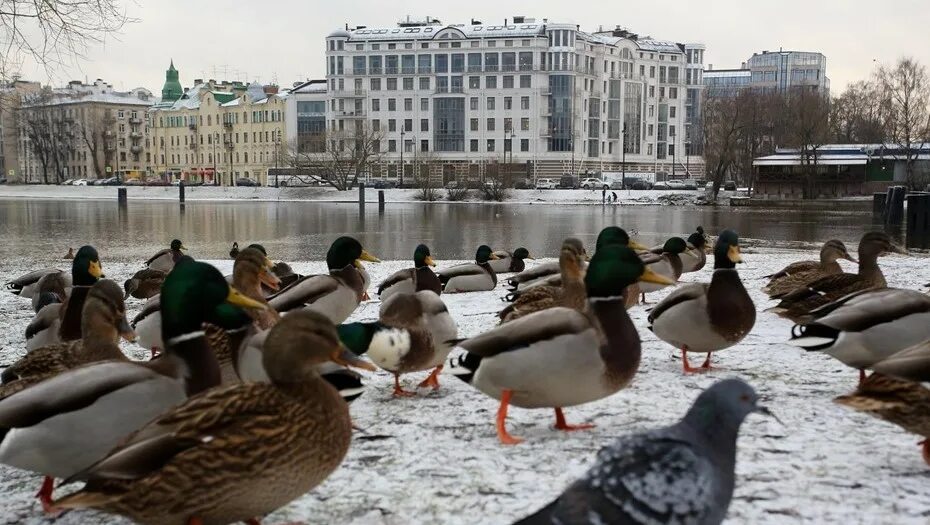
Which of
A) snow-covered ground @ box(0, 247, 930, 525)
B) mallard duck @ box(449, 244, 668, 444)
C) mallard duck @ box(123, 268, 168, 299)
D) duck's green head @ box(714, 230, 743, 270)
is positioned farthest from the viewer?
mallard duck @ box(123, 268, 168, 299)

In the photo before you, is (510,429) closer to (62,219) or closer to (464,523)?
(464,523)

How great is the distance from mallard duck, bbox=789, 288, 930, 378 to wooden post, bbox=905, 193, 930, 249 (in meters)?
17.6

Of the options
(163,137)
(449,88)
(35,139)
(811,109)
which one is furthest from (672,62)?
(35,139)

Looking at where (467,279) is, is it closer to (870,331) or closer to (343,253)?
(343,253)

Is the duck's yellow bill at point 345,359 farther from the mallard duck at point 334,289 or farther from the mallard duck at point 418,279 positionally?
the mallard duck at point 418,279

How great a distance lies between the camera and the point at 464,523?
10.6ft

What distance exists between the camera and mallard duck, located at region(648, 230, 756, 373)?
18.2 ft

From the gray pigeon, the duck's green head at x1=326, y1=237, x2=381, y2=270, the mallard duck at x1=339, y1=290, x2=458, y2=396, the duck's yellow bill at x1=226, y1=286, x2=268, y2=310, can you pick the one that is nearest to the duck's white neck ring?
the duck's yellow bill at x1=226, y1=286, x2=268, y2=310

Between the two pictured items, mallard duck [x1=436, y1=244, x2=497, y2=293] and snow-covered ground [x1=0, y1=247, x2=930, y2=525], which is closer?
snow-covered ground [x1=0, y1=247, x2=930, y2=525]

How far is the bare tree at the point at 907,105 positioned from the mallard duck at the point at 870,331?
5643 centimetres

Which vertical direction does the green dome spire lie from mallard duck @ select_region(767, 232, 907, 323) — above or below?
above

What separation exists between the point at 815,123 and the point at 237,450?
6490 centimetres

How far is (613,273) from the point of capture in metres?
4.32

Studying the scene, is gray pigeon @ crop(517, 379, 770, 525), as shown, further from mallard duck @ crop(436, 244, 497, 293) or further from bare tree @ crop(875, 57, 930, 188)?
bare tree @ crop(875, 57, 930, 188)
